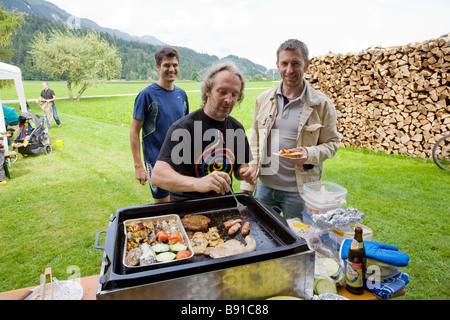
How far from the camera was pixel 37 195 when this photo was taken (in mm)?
5980

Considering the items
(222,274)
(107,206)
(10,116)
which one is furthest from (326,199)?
(10,116)

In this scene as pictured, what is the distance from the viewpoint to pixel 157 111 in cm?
331

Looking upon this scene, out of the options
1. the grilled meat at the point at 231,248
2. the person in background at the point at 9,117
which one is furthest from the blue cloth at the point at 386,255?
the person in background at the point at 9,117

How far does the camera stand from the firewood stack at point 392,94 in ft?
22.8

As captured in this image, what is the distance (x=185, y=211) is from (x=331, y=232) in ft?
3.48

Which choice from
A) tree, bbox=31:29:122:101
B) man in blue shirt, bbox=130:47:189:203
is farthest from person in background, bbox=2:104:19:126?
tree, bbox=31:29:122:101

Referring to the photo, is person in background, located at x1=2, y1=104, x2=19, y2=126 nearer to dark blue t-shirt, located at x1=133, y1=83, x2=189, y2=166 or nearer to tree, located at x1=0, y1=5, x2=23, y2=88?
dark blue t-shirt, located at x1=133, y1=83, x2=189, y2=166

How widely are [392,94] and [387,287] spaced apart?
769 cm

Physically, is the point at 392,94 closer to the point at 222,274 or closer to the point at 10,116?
the point at 222,274

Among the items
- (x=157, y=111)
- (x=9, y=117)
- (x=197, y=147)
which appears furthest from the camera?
(x=9, y=117)

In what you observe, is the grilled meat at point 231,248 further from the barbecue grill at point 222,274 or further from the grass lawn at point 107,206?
the grass lawn at point 107,206

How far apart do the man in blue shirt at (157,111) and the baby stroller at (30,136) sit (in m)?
7.04

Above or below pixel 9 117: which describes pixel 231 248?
above
